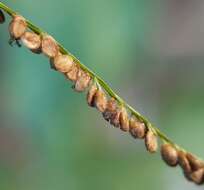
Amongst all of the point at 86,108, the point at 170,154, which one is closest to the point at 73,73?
the point at 170,154

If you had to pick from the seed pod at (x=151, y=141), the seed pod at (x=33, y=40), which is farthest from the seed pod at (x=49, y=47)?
the seed pod at (x=151, y=141)

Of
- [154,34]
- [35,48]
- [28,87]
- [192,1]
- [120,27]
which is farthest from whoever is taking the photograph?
[192,1]

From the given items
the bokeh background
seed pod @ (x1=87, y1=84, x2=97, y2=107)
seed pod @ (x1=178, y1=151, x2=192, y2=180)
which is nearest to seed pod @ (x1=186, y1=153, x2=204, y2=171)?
seed pod @ (x1=178, y1=151, x2=192, y2=180)

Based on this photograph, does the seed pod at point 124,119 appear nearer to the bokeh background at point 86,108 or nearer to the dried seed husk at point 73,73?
the dried seed husk at point 73,73

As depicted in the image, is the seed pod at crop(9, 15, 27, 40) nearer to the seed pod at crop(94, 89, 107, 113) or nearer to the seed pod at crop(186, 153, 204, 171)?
the seed pod at crop(94, 89, 107, 113)

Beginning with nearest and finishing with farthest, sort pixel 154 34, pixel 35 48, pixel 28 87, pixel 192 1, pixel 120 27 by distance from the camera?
pixel 35 48, pixel 28 87, pixel 120 27, pixel 154 34, pixel 192 1

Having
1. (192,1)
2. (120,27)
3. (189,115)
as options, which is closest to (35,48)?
(120,27)

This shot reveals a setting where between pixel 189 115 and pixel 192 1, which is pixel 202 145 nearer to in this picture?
pixel 189 115
